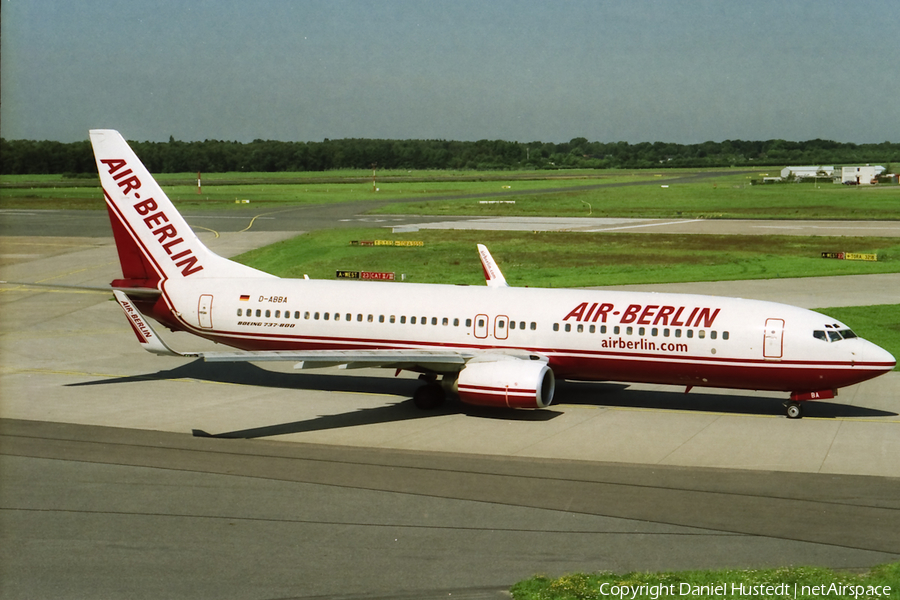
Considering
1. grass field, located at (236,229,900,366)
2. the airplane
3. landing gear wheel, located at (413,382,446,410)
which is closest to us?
the airplane

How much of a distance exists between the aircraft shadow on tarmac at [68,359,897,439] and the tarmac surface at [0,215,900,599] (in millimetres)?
152

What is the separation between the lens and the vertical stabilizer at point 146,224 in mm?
35094

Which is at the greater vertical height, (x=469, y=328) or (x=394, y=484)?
(x=469, y=328)

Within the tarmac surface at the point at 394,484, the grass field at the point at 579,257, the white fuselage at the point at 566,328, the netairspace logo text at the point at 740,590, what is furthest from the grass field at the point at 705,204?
the netairspace logo text at the point at 740,590

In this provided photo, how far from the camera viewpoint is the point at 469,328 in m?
31.5

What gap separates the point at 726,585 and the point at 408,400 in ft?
59.2

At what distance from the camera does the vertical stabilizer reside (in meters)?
35.1

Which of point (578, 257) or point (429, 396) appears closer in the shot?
point (429, 396)

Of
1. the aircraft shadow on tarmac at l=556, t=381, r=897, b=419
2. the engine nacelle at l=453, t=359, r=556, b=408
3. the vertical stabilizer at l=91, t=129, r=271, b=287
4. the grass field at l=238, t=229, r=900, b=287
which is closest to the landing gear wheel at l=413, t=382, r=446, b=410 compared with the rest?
the engine nacelle at l=453, t=359, r=556, b=408

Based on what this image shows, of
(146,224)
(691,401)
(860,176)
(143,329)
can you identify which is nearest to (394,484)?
(143,329)

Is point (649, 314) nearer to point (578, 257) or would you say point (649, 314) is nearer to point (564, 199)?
point (578, 257)

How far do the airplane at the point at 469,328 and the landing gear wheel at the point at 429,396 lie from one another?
4cm

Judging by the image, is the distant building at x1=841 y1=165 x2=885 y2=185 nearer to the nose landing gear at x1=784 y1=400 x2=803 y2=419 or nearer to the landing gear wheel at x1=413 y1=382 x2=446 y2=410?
the nose landing gear at x1=784 y1=400 x2=803 y2=419

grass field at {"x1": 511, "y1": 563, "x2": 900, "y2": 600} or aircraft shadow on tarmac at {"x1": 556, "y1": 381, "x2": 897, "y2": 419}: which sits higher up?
grass field at {"x1": 511, "y1": 563, "x2": 900, "y2": 600}
